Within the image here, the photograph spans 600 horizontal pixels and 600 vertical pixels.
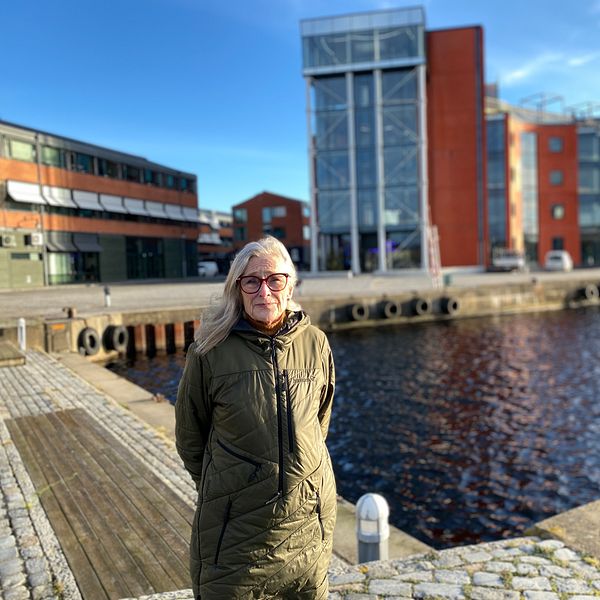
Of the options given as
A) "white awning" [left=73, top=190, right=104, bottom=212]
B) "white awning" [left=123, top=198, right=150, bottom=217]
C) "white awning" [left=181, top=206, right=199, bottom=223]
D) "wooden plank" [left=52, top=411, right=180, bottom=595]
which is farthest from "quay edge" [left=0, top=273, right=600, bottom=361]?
"white awning" [left=181, top=206, right=199, bottom=223]

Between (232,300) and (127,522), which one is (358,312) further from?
(232,300)

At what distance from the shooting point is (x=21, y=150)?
135 ft

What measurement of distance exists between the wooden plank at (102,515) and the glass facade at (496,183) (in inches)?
2047

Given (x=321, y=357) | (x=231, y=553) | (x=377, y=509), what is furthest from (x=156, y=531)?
(x=321, y=357)

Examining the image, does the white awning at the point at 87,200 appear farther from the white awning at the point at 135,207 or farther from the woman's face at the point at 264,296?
the woman's face at the point at 264,296

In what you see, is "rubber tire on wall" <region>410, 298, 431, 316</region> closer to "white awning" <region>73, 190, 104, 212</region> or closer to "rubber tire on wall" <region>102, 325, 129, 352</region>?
"rubber tire on wall" <region>102, 325, 129, 352</region>

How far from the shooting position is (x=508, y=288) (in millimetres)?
34875

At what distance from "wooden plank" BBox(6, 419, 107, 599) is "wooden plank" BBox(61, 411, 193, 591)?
45 centimetres

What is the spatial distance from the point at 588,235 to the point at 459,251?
756 inches

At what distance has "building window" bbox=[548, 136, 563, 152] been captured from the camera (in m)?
61.5

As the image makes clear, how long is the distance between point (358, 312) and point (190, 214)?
120 feet

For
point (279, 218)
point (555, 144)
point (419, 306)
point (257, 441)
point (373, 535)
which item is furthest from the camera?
point (279, 218)

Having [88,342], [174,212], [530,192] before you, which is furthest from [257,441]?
[530,192]

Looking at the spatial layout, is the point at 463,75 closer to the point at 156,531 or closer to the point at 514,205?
the point at 514,205
